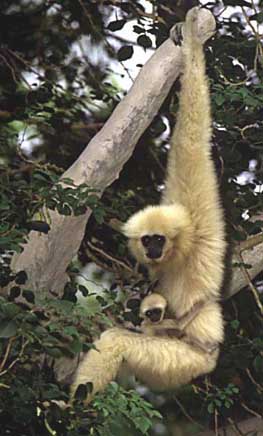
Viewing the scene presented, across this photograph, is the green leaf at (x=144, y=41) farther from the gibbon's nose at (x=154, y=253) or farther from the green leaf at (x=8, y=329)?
the green leaf at (x=8, y=329)

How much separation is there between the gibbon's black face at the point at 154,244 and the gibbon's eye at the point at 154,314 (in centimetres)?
31

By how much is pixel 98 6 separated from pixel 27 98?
4.95 feet

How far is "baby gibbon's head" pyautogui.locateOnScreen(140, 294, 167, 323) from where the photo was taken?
4.21m

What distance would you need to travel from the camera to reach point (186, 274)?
4.39 m

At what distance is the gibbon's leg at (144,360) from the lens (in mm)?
3871

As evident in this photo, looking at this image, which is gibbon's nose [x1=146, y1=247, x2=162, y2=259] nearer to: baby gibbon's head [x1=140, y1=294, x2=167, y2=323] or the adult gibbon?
the adult gibbon

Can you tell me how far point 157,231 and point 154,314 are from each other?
42 cm

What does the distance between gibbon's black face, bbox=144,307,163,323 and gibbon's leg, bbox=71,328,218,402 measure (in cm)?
12

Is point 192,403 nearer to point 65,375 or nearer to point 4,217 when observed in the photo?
point 65,375

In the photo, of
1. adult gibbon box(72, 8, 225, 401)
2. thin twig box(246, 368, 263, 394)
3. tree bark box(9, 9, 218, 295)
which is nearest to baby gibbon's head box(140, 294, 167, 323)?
adult gibbon box(72, 8, 225, 401)

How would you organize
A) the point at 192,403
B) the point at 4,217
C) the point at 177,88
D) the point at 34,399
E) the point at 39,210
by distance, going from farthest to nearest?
1. the point at 192,403
2. the point at 177,88
3. the point at 39,210
4. the point at 4,217
5. the point at 34,399

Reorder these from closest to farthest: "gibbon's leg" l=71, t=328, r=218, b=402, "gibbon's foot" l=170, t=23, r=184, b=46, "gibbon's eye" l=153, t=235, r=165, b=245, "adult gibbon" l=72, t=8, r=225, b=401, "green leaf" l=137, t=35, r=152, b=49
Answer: "gibbon's leg" l=71, t=328, r=218, b=402 → "adult gibbon" l=72, t=8, r=225, b=401 → "gibbon's foot" l=170, t=23, r=184, b=46 → "gibbon's eye" l=153, t=235, r=165, b=245 → "green leaf" l=137, t=35, r=152, b=49

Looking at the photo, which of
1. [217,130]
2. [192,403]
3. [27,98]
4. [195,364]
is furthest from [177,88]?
[192,403]

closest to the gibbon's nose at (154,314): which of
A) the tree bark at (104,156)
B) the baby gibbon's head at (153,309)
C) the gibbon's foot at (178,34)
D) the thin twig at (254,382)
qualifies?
the baby gibbon's head at (153,309)
